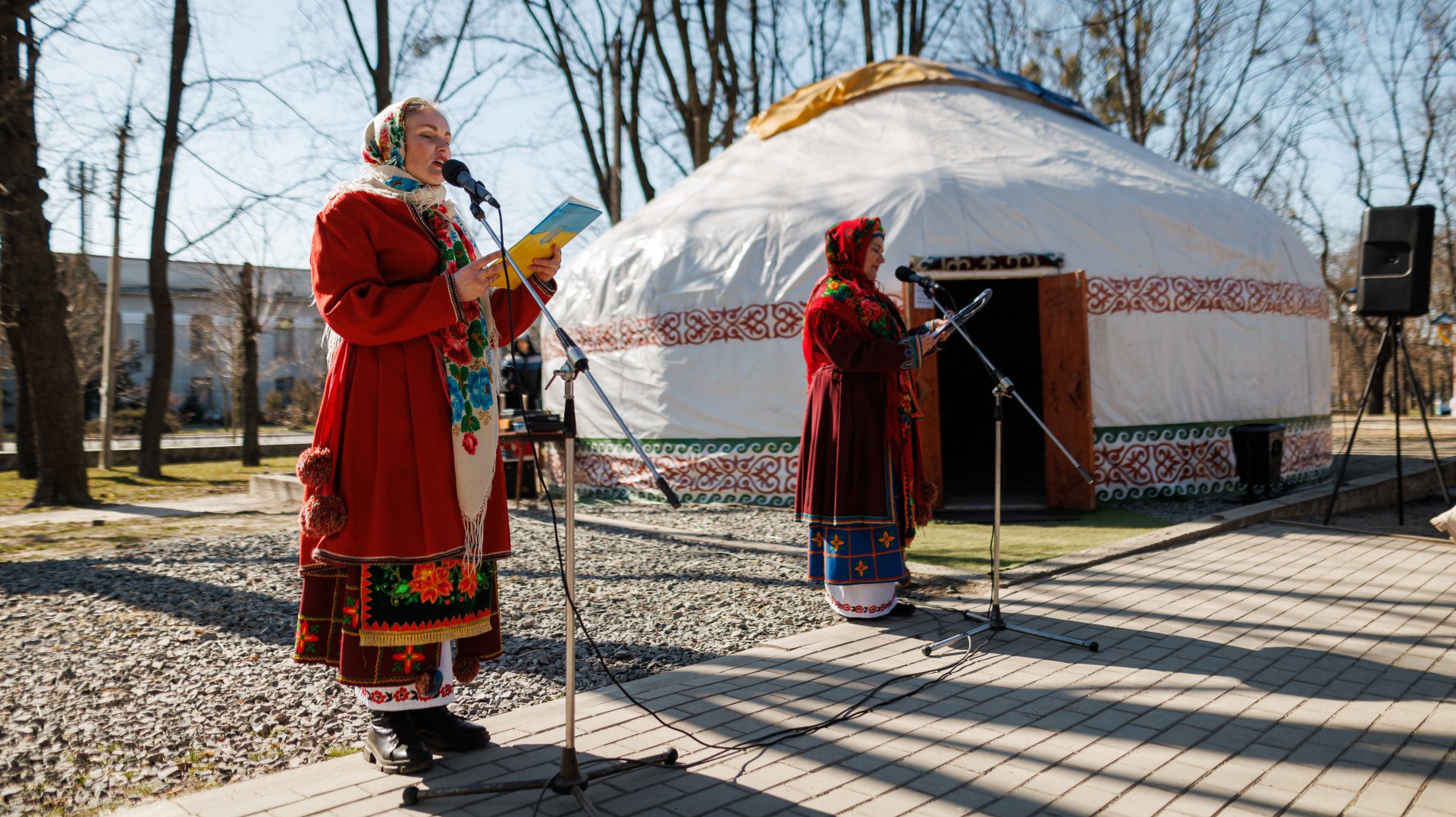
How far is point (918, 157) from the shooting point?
8719 millimetres

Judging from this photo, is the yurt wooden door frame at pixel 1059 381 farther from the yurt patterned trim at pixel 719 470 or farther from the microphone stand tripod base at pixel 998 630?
the microphone stand tripod base at pixel 998 630

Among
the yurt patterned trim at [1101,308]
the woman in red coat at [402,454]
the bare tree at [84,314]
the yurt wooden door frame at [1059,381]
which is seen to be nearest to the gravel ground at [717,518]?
the yurt wooden door frame at [1059,381]

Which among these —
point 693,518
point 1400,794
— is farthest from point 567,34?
point 1400,794

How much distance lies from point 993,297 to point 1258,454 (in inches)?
94.7

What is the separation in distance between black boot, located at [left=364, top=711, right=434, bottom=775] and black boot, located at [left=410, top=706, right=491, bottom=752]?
0.08ft

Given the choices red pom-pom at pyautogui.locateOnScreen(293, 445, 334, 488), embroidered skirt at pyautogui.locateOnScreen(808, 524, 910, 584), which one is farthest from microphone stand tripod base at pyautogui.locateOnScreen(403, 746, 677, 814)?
embroidered skirt at pyautogui.locateOnScreen(808, 524, 910, 584)

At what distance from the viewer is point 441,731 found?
248 cm

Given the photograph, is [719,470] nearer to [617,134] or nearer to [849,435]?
[849,435]

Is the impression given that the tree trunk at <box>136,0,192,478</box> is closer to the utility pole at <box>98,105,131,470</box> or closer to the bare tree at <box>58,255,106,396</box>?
the utility pole at <box>98,105,131,470</box>

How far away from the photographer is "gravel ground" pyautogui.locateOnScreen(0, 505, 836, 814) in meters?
2.55

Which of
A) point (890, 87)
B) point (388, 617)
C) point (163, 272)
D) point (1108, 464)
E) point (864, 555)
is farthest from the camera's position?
point (163, 272)

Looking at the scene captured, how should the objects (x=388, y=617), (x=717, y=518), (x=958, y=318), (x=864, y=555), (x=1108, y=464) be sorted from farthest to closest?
(x=1108, y=464) → (x=717, y=518) → (x=864, y=555) → (x=958, y=318) → (x=388, y=617)

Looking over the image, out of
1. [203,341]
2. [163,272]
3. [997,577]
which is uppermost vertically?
[203,341]

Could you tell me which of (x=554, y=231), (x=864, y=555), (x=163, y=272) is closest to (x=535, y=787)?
(x=554, y=231)
